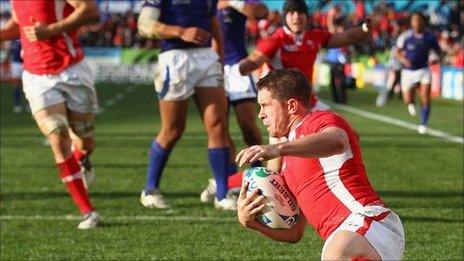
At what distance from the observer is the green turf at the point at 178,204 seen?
25.2ft

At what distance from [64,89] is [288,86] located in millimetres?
4169

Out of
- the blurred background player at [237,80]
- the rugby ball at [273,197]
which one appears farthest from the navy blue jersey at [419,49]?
the rugby ball at [273,197]

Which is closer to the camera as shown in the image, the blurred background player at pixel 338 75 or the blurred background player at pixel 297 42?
the blurred background player at pixel 297 42

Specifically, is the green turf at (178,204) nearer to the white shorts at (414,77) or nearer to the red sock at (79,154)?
the red sock at (79,154)

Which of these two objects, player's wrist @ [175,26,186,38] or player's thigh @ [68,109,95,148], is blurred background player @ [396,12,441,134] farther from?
player's wrist @ [175,26,186,38]

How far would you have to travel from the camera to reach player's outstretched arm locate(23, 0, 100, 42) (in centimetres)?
855

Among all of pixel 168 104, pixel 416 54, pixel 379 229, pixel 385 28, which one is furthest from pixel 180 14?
pixel 385 28

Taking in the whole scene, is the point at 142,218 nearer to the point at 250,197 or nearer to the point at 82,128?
the point at 82,128

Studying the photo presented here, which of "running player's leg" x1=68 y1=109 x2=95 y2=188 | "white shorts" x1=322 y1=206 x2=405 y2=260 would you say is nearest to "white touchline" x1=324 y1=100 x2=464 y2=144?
"running player's leg" x1=68 y1=109 x2=95 y2=188

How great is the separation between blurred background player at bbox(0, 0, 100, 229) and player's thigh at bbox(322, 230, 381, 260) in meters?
4.09

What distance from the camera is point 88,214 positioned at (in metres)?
8.58

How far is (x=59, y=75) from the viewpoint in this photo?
28.8 ft

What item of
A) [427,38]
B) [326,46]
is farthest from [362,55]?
[326,46]

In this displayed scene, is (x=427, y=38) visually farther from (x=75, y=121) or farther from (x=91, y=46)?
(x=91, y=46)
